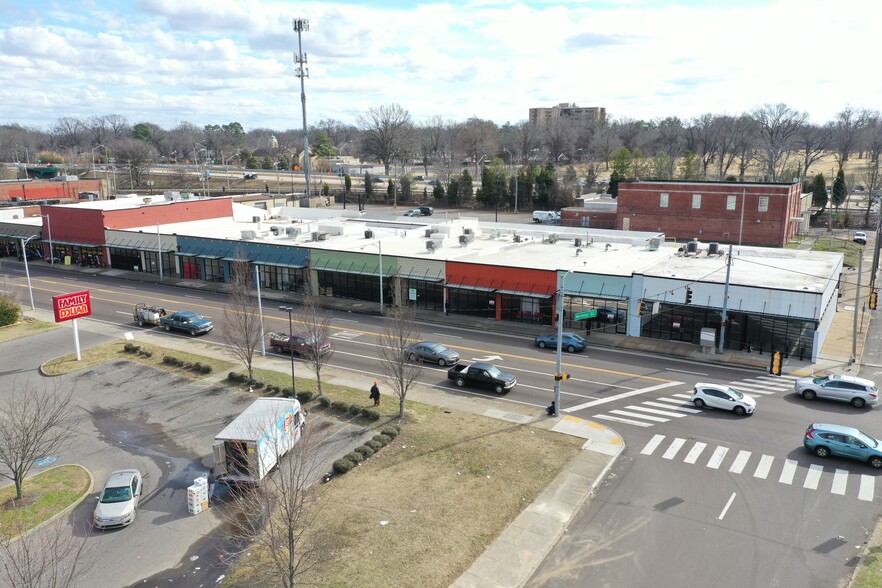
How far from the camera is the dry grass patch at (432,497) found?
19.2 m

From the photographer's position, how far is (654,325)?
44438 mm

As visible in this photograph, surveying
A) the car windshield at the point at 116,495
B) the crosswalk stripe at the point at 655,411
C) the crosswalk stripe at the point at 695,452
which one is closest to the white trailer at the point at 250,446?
the car windshield at the point at 116,495

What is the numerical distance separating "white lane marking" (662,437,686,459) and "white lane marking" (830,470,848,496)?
18.7 ft

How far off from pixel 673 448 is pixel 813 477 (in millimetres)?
5228

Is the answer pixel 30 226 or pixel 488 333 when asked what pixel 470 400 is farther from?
pixel 30 226

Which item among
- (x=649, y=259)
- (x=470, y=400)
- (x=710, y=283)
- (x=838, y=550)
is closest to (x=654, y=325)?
(x=710, y=283)

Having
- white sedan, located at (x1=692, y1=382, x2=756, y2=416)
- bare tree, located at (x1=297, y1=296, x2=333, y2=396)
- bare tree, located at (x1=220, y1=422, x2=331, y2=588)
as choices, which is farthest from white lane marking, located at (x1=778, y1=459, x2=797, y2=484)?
bare tree, located at (x1=297, y1=296, x2=333, y2=396)

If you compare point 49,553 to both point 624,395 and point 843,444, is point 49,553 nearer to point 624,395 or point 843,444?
point 624,395

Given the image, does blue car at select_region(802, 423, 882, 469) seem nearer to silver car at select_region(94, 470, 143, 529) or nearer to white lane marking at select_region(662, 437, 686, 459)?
white lane marking at select_region(662, 437, 686, 459)

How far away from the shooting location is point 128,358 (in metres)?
40.8

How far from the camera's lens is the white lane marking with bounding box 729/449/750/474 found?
2538 cm

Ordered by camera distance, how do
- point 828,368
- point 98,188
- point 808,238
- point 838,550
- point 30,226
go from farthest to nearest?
point 98,188, point 808,238, point 30,226, point 828,368, point 838,550

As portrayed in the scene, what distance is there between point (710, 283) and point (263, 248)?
40073 mm

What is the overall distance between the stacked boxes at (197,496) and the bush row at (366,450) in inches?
191
